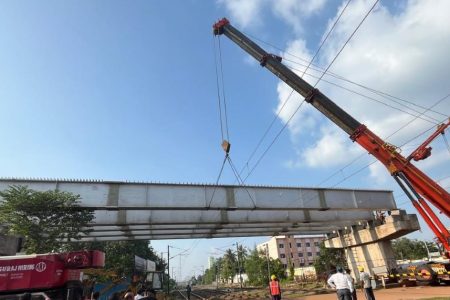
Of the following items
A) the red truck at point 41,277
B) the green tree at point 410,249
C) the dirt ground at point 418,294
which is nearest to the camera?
the red truck at point 41,277

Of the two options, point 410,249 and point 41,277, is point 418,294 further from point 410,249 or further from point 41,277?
point 410,249

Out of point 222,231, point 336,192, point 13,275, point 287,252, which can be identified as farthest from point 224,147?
point 287,252

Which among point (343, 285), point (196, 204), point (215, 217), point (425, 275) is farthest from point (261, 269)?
point (343, 285)

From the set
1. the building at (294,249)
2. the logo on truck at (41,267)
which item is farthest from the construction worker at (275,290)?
the building at (294,249)

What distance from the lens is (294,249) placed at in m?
101

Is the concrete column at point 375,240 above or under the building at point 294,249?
under

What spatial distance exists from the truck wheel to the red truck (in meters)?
22.0

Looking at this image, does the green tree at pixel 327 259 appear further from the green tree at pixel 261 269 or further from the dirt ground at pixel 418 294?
Answer: the dirt ground at pixel 418 294

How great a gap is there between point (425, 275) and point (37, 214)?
24184mm

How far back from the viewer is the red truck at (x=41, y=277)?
24.0ft

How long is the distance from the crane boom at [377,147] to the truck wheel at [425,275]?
31.8 ft

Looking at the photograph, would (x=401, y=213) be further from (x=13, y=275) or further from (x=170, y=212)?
(x=13, y=275)

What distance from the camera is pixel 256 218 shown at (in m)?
25.4

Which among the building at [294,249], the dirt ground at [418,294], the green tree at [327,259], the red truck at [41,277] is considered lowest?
the dirt ground at [418,294]
